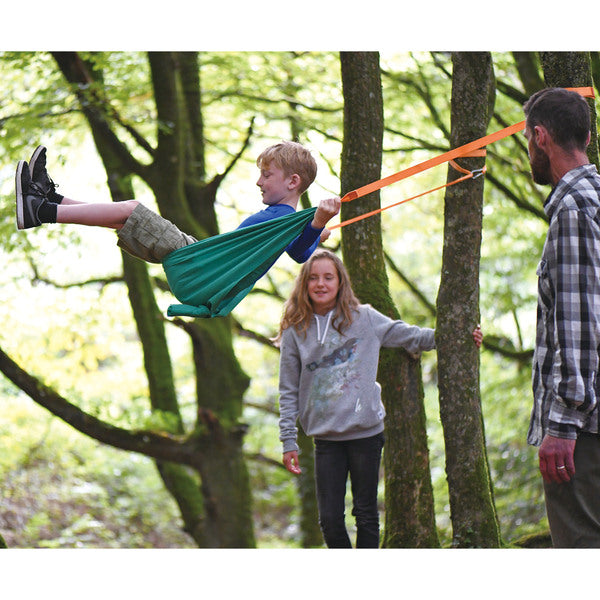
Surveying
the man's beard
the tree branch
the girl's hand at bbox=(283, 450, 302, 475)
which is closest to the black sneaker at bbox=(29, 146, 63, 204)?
the girl's hand at bbox=(283, 450, 302, 475)

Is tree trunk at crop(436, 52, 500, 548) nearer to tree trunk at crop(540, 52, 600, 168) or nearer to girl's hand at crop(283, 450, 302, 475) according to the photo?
tree trunk at crop(540, 52, 600, 168)

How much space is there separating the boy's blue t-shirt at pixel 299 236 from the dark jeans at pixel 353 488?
27.5 inches

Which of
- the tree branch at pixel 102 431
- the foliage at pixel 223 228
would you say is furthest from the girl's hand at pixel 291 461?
the tree branch at pixel 102 431

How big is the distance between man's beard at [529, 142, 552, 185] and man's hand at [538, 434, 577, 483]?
63 cm

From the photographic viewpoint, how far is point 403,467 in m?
3.26

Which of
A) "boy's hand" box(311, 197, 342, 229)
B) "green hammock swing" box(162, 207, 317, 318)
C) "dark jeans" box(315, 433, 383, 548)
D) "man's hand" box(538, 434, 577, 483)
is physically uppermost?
"boy's hand" box(311, 197, 342, 229)

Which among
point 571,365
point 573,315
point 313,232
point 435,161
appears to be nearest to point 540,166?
point 573,315

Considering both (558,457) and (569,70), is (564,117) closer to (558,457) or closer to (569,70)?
(558,457)

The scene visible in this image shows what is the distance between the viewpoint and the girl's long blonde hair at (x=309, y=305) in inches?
117

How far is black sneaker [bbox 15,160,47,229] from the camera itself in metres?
2.58

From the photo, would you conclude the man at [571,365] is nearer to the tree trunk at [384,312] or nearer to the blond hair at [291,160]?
the blond hair at [291,160]

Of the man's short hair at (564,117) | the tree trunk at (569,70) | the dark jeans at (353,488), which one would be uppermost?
the tree trunk at (569,70)
